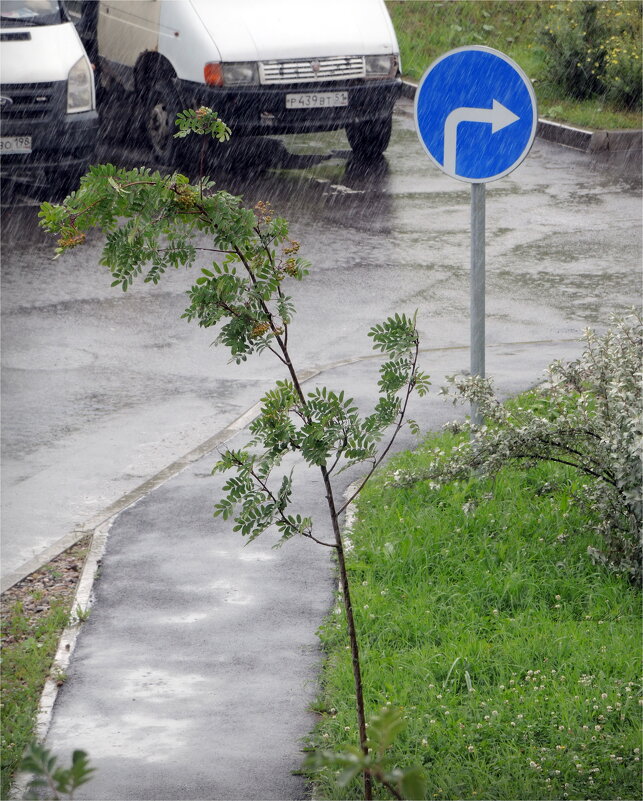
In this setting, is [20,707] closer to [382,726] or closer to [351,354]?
[382,726]

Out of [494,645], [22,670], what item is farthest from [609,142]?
[22,670]

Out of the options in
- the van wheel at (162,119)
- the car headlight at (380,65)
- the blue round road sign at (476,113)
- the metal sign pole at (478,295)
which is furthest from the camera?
the van wheel at (162,119)

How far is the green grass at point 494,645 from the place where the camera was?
404cm

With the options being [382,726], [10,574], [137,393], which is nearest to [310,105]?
[137,393]

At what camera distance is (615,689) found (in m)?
4.38

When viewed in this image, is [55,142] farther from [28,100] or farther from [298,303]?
[298,303]

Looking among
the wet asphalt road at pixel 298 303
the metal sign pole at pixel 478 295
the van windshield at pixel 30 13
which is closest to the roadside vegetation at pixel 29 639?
the wet asphalt road at pixel 298 303

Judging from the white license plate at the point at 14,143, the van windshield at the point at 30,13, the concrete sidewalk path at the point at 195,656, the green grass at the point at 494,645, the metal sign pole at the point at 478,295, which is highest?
the van windshield at the point at 30,13

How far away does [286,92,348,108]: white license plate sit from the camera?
13352 mm

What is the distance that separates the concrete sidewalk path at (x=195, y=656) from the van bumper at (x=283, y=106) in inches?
289

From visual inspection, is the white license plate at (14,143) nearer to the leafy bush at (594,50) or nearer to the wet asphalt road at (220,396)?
the wet asphalt road at (220,396)

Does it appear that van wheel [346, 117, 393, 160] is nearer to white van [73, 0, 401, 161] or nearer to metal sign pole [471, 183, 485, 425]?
white van [73, 0, 401, 161]

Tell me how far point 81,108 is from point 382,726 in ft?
37.9

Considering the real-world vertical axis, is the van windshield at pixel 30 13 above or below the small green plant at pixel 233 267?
above
